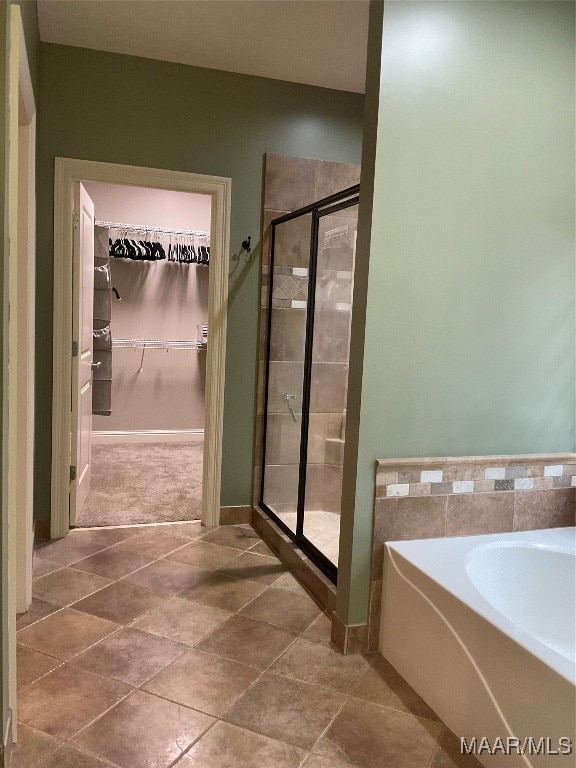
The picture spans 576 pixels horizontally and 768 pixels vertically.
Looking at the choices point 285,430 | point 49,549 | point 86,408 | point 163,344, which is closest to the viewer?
point 49,549

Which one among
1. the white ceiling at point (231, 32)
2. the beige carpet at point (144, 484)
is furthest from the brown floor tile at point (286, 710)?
the white ceiling at point (231, 32)

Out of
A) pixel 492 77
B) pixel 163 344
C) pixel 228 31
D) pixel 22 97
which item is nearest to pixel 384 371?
pixel 492 77

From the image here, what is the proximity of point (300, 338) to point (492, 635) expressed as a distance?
→ 2.11 meters

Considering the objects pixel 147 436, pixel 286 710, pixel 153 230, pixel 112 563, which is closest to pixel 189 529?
pixel 112 563

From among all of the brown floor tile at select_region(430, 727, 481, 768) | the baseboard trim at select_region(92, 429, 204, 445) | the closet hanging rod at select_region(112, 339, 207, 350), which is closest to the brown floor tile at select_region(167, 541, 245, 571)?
the brown floor tile at select_region(430, 727, 481, 768)

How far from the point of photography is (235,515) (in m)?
4.00

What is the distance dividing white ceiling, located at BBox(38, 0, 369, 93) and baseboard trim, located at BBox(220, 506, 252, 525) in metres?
A: 2.65

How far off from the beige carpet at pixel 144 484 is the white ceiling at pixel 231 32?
276cm

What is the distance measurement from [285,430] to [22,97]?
218 cm

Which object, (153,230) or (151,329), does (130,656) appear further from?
(153,230)

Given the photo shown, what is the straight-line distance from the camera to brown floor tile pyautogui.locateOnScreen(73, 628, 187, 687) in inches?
91.1

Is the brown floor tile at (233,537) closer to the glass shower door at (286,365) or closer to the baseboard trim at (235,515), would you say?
the baseboard trim at (235,515)

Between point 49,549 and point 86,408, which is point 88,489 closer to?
point 86,408

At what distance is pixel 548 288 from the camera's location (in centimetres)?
261
